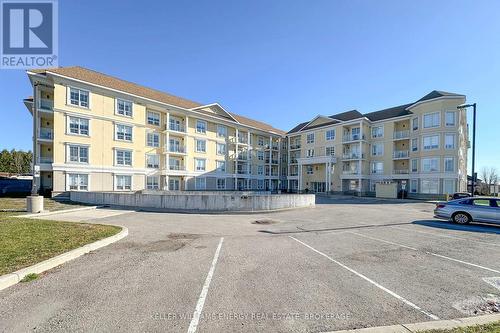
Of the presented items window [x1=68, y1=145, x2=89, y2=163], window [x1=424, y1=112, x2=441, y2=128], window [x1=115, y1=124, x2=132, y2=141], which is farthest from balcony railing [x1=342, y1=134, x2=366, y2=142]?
window [x1=68, y1=145, x2=89, y2=163]

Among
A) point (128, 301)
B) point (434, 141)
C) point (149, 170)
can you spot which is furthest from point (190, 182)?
point (434, 141)

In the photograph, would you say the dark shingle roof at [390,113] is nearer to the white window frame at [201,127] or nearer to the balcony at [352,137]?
the balcony at [352,137]

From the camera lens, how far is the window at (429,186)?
34.1 metres

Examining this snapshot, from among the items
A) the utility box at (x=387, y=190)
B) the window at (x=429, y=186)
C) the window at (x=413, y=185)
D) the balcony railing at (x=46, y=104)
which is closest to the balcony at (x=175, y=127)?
the balcony railing at (x=46, y=104)

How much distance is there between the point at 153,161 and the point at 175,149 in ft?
12.7

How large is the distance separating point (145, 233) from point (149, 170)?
27006 millimetres

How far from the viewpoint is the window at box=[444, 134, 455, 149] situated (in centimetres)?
3361

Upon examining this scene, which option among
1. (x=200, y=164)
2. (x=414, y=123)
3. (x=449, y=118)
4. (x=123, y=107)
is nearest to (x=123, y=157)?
(x=123, y=107)

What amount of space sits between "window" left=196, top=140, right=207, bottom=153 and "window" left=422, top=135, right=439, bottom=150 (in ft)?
116

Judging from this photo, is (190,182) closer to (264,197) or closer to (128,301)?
(264,197)

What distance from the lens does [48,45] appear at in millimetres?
16578

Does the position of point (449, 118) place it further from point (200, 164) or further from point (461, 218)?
point (200, 164)

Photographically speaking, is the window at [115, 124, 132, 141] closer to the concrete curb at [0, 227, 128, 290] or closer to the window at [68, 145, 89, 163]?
the window at [68, 145, 89, 163]

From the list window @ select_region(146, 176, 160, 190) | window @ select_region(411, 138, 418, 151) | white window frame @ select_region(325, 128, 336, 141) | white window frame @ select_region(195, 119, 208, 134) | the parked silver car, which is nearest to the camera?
the parked silver car
